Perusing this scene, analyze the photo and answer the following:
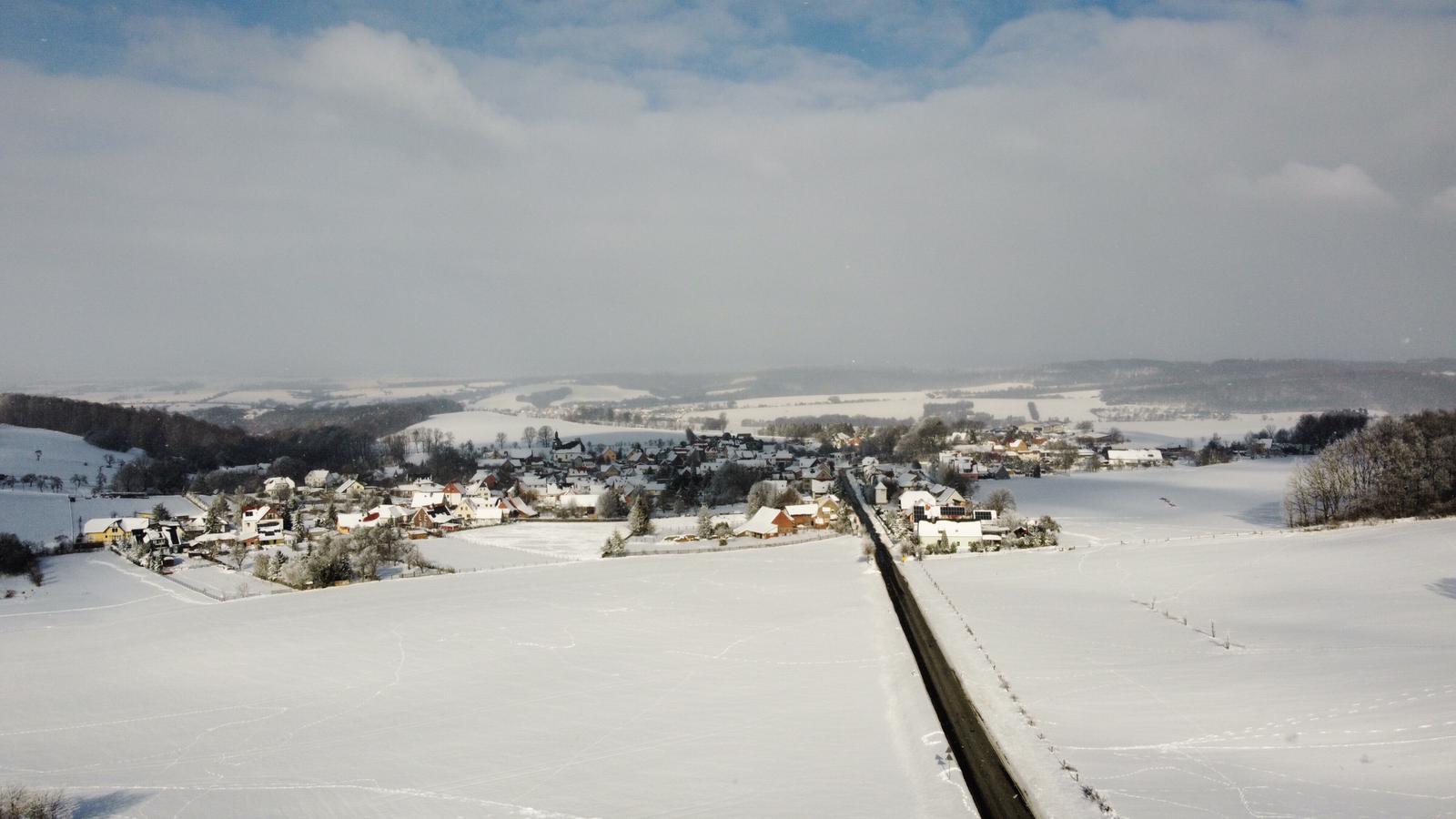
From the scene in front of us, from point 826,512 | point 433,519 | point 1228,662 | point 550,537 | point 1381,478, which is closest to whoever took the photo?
point 1228,662

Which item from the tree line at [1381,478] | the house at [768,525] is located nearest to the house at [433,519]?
the house at [768,525]

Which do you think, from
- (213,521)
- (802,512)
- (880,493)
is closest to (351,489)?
(213,521)

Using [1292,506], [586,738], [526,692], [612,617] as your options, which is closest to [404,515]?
[612,617]

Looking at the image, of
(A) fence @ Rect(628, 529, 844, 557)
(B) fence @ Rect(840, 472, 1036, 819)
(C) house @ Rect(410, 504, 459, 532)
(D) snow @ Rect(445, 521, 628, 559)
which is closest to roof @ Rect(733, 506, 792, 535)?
(A) fence @ Rect(628, 529, 844, 557)

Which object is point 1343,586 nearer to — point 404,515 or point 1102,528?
point 1102,528

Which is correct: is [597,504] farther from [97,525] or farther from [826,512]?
[97,525]

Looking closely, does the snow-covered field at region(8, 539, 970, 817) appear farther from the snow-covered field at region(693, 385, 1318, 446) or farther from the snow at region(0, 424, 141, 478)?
the snow-covered field at region(693, 385, 1318, 446)
